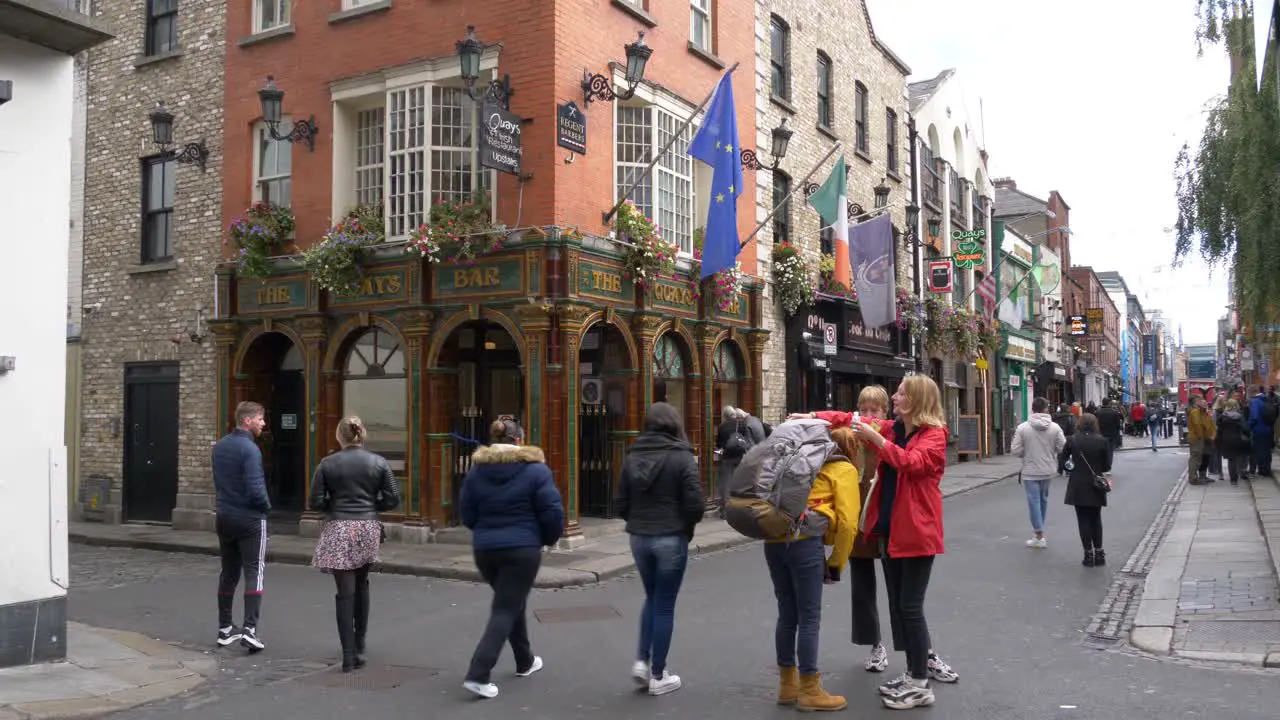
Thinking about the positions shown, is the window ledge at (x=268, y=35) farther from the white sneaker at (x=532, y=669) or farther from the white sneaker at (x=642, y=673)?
the white sneaker at (x=642, y=673)

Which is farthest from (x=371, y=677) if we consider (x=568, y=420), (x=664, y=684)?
(x=568, y=420)

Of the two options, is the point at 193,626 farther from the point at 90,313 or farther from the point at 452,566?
the point at 90,313

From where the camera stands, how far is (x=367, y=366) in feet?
50.2

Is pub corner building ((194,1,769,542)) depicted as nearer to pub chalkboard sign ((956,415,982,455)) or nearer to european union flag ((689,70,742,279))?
european union flag ((689,70,742,279))

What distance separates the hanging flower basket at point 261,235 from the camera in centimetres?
1555

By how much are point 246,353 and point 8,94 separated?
31.9 feet

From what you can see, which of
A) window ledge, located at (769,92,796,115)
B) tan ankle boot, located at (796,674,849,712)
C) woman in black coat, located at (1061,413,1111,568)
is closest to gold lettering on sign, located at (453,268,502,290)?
woman in black coat, located at (1061,413,1111,568)

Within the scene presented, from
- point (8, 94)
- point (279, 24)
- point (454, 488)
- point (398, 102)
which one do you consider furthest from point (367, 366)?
point (8, 94)

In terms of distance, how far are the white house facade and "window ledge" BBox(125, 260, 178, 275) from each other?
10.1 metres

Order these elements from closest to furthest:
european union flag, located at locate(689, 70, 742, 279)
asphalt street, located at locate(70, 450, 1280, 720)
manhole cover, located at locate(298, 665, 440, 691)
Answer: asphalt street, located at locate(70, 450, 1280, 720) < manhole cover, located at locate(298, 665, 440, 691) < european union flag, located at locate(689, 70, 742, 279)

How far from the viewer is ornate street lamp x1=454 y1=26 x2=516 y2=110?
13.0 m

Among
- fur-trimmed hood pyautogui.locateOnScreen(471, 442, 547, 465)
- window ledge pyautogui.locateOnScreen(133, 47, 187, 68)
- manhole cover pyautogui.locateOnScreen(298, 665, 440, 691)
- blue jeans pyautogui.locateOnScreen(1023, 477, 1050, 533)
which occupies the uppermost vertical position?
window ledge pyautogui.locateOnScreen(133, 47, 187, 68)

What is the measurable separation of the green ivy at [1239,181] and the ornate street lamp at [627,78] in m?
7.13

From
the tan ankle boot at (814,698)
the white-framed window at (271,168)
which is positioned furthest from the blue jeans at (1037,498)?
the white-framed window at (271,168)
